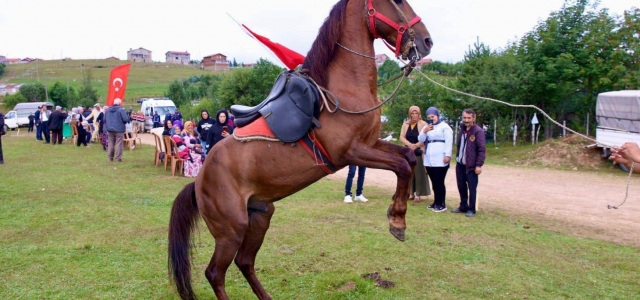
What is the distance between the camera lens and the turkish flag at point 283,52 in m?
4.62

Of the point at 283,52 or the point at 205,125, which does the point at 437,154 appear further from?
the point at 205,125

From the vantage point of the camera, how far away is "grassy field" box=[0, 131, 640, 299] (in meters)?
5.23

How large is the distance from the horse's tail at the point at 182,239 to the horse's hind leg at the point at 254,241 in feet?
1.78

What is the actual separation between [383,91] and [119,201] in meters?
14.8

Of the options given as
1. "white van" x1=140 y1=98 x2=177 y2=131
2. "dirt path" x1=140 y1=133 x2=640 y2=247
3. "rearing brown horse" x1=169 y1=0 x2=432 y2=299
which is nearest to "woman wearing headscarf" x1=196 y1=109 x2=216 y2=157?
"dirt path" x1=140 y1=133 x2=640 y2=247

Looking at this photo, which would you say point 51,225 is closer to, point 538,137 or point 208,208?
point 208,208

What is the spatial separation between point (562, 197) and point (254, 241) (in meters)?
9.24

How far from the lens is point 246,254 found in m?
4.88

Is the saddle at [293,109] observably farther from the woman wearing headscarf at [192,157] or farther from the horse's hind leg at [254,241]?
the woman wearing headscarf at [192,157]

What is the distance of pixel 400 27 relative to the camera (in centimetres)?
395

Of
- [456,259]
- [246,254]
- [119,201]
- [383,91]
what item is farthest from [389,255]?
[383,91]

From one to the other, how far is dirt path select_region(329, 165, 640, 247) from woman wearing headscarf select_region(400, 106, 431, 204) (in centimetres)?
40

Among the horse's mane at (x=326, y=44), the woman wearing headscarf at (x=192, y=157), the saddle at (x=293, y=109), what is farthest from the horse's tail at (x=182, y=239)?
the woman wearing headscarf at (x=192, y=157)

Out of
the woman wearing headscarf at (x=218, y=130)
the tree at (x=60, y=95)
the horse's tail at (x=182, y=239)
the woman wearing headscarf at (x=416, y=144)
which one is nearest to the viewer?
the horse's tail at (x=182, y=239)
